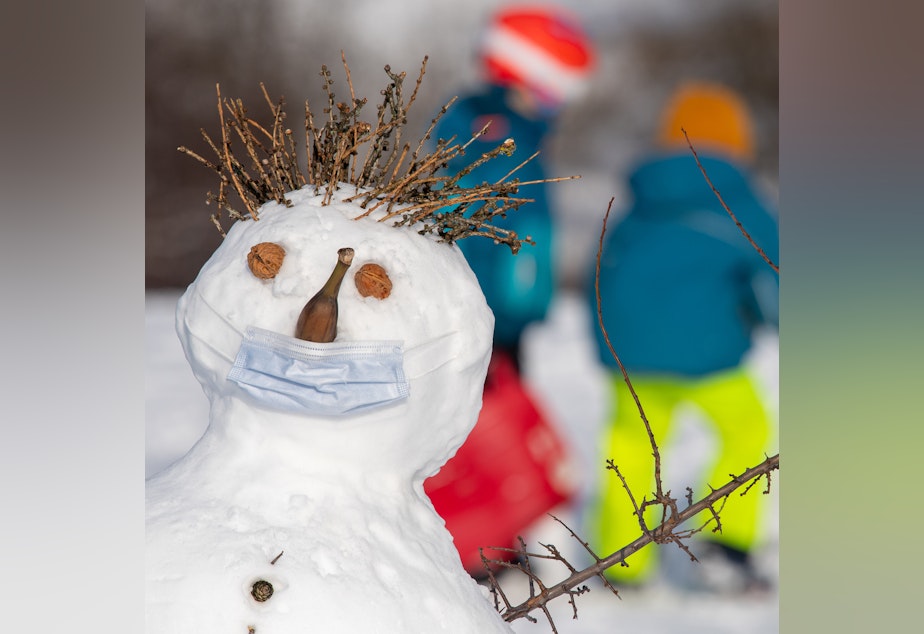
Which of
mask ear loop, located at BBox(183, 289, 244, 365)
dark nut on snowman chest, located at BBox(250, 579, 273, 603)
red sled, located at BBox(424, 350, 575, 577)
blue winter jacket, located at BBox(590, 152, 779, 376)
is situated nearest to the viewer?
dark nut on snowman chest, located at BBox(250, 579, 273, 603)

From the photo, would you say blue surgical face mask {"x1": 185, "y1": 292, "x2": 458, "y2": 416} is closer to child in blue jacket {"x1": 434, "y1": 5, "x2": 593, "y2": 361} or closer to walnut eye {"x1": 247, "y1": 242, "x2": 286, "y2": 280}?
walnut eye {"x1": 247, "y1": 242, "x2": 286, "y2": 280}

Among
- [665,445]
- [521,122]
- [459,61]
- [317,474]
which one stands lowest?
[665,445]

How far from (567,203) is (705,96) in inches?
15.7

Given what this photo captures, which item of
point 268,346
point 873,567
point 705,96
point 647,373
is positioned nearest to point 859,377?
point 873,567

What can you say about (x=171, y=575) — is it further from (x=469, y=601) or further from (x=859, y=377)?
(x=859, y=377)

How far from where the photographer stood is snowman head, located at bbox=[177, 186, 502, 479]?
138 cm

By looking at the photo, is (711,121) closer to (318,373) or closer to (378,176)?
(378,176)

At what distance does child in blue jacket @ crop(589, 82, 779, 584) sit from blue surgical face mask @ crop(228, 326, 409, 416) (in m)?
1.13

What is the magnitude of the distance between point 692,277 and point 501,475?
2.08ft

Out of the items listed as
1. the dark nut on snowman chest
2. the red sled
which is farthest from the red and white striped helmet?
the dark nut on snowman chest

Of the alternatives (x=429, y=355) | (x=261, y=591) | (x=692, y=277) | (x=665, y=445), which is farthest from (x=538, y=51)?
(x=261, y=591)

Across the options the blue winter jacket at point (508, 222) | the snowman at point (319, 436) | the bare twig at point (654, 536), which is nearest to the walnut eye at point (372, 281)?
the snowman at point (319, 436)

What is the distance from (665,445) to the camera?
2.42 meters

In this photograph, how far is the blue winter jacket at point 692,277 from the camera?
92.4 inches
